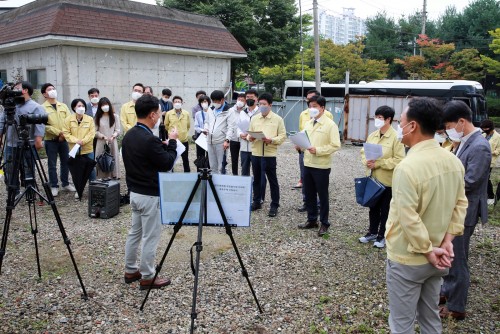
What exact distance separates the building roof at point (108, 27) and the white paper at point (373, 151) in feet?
31.4

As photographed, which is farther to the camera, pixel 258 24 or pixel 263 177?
pixel 258 24

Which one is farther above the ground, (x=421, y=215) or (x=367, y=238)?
(x=421, y=215)

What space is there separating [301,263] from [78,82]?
1015 centimetres

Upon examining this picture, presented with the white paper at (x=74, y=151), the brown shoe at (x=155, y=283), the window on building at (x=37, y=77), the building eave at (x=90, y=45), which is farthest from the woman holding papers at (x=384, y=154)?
the window on building at (x=37, y=77)

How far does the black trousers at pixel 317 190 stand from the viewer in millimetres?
5750

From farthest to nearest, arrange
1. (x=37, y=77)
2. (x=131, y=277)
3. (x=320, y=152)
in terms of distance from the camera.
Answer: (x=37, y=77)
(x=320, y=152)
(x=131, y=277)

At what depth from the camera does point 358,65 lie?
29453mm

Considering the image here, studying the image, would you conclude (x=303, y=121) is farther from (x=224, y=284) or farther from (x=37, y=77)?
(x=37, y=77)

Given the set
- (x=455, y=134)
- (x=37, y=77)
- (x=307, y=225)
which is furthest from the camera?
(x=37, y=77)

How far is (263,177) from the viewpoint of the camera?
7070 millimetres

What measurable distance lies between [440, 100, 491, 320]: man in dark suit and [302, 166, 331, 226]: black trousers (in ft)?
6.96

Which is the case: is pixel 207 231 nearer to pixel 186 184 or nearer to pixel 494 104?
pixel 186 184

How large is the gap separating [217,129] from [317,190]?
264 centimetres

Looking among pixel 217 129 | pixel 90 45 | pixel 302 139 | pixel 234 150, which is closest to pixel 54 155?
pixel 217 129
